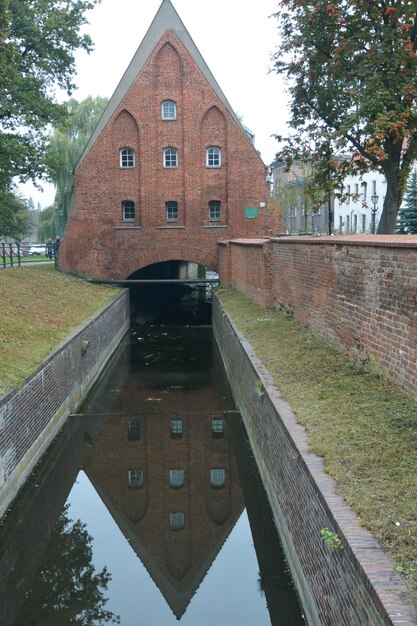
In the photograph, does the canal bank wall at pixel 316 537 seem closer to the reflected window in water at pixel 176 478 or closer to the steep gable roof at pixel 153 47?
the reflected window in water at pixel 176 478

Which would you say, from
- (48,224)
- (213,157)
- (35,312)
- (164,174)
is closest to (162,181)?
(164,174)

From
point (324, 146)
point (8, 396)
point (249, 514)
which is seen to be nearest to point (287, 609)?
point (249, 514)

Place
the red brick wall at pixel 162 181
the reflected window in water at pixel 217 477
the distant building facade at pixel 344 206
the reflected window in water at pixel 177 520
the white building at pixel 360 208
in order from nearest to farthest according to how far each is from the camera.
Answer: the reflected window in water at pixel 177 520
the reflected window in water at pixel 217 477
the red brick wall at pixel 162 181
the distant building facade at pixel 344 206
the white building at pixel 360 208

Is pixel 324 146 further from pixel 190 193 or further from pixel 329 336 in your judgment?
pixel 190 193

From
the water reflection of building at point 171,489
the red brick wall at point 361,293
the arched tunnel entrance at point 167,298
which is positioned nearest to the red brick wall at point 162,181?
the arched tunnel entrance at point 167,298

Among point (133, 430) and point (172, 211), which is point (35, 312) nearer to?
point (133, 430)

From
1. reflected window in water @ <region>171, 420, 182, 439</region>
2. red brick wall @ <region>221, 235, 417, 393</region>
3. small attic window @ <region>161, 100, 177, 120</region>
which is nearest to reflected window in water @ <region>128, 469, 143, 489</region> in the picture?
reflected window in water @ <region>171, 420, 182, 439</region>

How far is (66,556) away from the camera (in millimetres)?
8680

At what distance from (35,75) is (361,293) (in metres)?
19.9

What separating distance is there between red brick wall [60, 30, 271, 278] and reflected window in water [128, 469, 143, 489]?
18.6 m

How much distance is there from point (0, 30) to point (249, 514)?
11009 millimetres

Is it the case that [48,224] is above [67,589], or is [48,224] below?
above

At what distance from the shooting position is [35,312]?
57.5ft

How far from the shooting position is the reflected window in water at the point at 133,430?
43.4 feet
